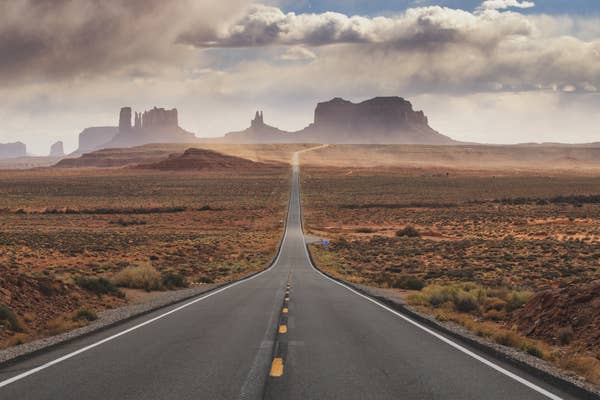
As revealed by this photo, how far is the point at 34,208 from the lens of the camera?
84.9 meters

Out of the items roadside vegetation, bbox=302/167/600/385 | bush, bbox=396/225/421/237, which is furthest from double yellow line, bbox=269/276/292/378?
bush, bbox=396/225/421/237

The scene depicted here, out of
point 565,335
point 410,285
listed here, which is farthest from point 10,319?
point 410,285

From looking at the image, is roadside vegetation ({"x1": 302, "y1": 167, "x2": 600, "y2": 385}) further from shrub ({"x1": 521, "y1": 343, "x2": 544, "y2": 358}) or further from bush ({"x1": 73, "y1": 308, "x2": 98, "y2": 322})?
bush ({"x1": 73, "y1": 308, "x2": 98, "y2": 322})

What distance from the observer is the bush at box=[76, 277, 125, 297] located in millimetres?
17953

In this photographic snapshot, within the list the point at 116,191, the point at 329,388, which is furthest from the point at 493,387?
the point at 116,191

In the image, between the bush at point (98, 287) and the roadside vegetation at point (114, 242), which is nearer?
the roadside vegetation at point (114, 242)

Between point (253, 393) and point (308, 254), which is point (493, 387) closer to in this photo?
point (253, 393)

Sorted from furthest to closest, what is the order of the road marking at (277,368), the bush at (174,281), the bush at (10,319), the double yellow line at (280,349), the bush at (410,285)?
the bush at (174,281), the bush at (410,285), the bush at (10,319), the double yellow line at (280,349), the road marking at (277,368)

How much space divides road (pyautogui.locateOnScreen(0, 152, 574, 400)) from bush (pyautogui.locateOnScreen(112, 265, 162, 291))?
9.15m

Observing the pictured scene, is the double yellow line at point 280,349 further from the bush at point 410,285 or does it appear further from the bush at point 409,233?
the bush at point 409,233

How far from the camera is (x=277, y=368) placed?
8008mm

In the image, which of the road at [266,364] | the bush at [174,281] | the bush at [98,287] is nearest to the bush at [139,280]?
the bush at [174,281]

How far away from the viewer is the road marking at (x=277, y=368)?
25.1 feet

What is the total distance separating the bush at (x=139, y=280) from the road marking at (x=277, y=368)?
1514 centimetres
